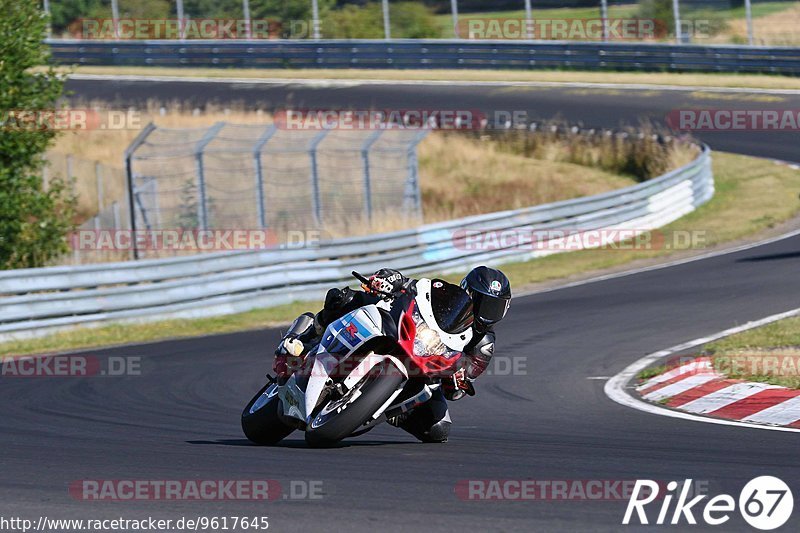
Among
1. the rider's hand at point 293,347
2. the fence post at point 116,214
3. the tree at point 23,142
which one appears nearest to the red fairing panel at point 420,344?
the rider's hand at point 293,347

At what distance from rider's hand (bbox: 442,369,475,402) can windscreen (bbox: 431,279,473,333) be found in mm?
357

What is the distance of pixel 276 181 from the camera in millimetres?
22406

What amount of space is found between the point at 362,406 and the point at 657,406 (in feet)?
Answer: 12.2

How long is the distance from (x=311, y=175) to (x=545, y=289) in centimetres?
536

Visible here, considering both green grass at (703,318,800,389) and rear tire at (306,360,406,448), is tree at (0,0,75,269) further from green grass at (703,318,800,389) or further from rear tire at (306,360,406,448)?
rear tire at (306,360,406,448)

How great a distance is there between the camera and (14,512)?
6.05m

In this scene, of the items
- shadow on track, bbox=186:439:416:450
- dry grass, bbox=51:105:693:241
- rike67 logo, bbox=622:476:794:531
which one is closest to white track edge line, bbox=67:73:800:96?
dry grass, bbox=51:105:693:241

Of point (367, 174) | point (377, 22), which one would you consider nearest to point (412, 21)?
point (377, 22)

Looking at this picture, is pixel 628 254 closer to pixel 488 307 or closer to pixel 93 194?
pixel 93 194

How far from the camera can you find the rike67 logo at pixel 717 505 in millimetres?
5543

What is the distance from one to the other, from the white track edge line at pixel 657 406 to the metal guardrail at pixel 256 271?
6.73 m

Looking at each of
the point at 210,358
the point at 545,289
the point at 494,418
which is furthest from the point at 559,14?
the point at 494,418

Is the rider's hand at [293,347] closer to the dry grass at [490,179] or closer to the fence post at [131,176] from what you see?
the fence post at [131,176]

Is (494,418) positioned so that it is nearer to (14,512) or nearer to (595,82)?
(14,512)
